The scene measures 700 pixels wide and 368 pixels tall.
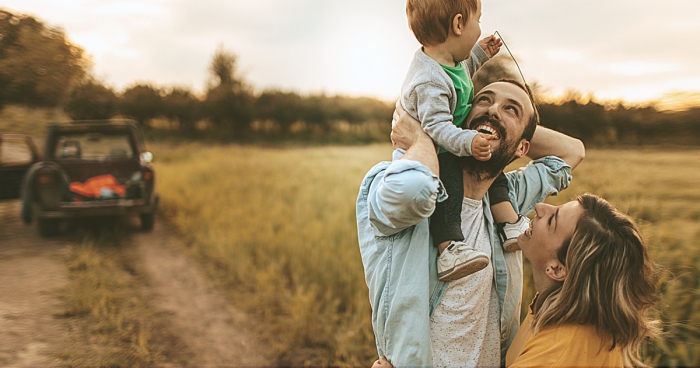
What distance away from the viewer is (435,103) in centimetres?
121

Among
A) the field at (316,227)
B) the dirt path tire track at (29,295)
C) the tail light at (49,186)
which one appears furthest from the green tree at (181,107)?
the dirt path tire track at (29,295)

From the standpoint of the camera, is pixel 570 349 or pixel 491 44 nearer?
pixel 570 349

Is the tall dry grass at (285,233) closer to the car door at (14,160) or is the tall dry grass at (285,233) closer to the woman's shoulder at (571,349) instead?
the car door at (14,160)

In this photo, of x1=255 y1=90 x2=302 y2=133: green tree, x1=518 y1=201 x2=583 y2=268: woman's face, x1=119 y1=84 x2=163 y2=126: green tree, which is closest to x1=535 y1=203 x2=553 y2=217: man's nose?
x1=518 y1=201 x2=583 y2=268: woman's face

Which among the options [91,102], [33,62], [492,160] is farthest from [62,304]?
[492,160]

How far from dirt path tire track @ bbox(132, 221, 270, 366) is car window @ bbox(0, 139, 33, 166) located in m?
1.51

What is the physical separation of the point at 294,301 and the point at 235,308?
549 millimetres

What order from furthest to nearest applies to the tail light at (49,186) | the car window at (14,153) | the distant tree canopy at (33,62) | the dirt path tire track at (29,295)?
the tail light at (49,186) < the car window at (14,153) < the distant tree canopy at (33,62) < the dirt path tire track at (29,295)

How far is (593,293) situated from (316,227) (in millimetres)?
3877

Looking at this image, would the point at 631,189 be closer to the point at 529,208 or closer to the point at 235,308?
the point at 529,208

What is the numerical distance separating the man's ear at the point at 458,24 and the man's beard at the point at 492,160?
0.80 feet

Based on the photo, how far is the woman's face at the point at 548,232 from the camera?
1285 millimetres

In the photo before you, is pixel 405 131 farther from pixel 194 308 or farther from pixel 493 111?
pixel 194 308

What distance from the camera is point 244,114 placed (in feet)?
19.7
